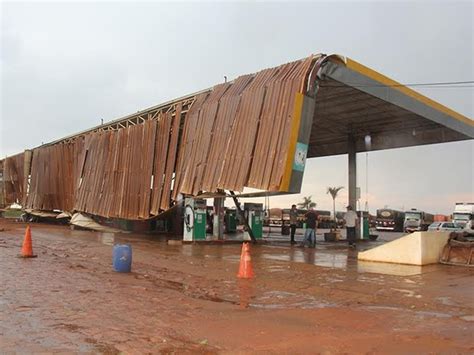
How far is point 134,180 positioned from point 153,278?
43.7 ft

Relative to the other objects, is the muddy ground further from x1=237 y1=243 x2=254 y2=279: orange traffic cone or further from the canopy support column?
the canopy support column

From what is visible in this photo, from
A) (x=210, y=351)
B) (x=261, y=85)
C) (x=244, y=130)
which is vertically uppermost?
(x=261, y=85)

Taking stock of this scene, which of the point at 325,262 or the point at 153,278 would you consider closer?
the point at 153,278

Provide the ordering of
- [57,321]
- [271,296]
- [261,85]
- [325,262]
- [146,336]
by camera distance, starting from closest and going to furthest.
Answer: [146,336] < [57,321] < [271,296] < [325,262] < [261,85]

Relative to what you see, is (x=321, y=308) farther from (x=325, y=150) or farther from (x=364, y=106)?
(x=325, y=150)

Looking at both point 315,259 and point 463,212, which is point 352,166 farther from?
point 463,212

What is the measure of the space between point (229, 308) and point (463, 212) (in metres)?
37.6

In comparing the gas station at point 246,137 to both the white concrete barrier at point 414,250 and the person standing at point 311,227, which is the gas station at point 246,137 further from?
the white concrete barrier at point 414,250

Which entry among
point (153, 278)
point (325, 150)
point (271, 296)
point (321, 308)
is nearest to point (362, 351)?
point (321, 308)

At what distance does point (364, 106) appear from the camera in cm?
2098

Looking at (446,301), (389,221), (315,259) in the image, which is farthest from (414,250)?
(389,221)

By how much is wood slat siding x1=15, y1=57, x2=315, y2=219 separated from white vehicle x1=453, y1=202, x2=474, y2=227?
2661cm

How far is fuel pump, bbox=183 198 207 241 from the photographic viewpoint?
19.7m

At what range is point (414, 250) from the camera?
13641 mm
